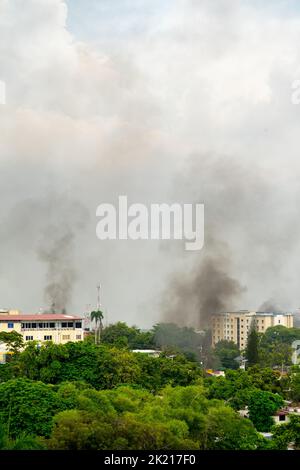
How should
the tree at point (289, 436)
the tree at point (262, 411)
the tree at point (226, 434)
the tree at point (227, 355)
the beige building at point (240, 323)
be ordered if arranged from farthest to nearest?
the beige building at point (240, 323)
the tree at point (227, 355)
the tree at point (262, 411)
the tree at point (289, 436)
the tree at point (226, 434)

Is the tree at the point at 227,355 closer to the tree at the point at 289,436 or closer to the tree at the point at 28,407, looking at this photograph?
the tree at the point at 28,407

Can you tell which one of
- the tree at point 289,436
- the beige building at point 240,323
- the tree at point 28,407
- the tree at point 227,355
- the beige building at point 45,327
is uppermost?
the beige building at point 240,323

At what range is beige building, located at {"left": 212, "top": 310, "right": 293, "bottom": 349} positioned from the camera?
6041 centimetres

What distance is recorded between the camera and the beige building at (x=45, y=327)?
125 ft

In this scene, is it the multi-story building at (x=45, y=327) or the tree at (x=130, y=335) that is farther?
the tree at (x=130, y=335)

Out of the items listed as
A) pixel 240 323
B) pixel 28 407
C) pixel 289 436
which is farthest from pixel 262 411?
pixel 240 323

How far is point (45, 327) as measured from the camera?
3878 centimetres

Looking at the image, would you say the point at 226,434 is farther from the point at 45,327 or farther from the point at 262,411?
the point at 45,327

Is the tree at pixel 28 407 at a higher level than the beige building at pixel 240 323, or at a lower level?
lower

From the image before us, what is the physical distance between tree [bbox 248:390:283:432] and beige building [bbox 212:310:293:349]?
34.3 metres

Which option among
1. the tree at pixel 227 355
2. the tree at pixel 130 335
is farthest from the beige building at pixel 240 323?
the tree at pixel 130 335

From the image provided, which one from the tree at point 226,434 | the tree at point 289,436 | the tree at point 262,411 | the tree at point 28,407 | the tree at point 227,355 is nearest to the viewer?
the tree at point 226,434

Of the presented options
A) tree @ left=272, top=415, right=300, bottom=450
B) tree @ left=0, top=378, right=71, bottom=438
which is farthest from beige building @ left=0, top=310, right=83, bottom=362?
tree @ left=272, top=415, right=300, bottom=450

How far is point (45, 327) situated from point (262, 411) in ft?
60.9
